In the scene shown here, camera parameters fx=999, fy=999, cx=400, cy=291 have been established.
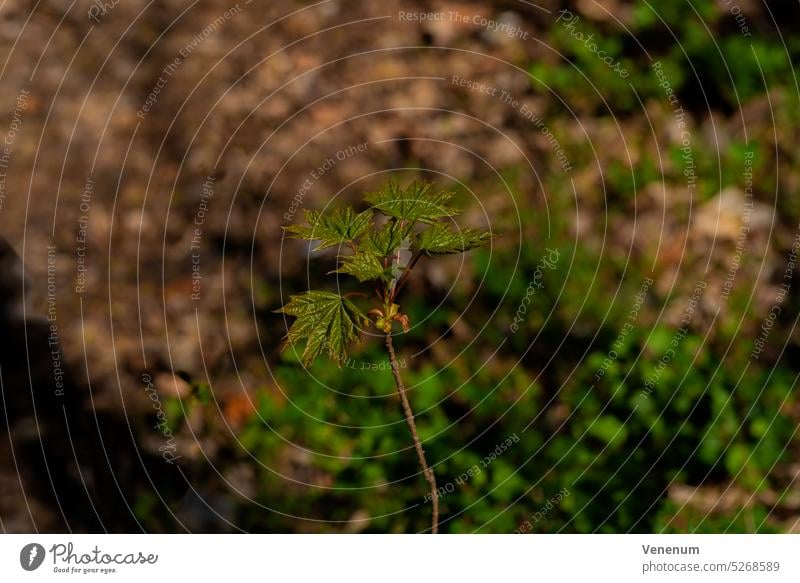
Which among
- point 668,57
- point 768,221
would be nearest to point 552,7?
point 668,57

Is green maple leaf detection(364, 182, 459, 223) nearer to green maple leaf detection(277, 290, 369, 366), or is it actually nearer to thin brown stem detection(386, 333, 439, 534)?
green maple leaf detection(277, 290, 369, 366)

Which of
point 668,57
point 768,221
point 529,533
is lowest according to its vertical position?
point 529,533

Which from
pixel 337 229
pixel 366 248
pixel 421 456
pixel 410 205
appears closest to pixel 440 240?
→ pixel 410 205

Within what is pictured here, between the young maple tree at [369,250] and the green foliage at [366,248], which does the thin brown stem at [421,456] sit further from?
the green foliage at [366,248]

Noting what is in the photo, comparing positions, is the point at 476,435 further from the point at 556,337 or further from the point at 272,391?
the point at 272,391

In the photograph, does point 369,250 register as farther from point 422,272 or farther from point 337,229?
point 422,272

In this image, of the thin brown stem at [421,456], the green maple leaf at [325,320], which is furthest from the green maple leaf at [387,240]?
the thin brown stem at [421,456]

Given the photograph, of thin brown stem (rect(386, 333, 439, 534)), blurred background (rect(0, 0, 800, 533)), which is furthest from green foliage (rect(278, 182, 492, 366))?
blurred background (rect(0, 0, 800, 533))
